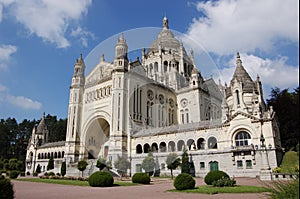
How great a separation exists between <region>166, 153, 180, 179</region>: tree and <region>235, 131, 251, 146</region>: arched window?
29.1ft

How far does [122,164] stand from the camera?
40.6 metres

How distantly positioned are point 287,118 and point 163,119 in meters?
25.1

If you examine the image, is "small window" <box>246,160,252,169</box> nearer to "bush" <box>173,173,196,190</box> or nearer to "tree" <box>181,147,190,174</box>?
"tree" <box>181,147,190,174</box>

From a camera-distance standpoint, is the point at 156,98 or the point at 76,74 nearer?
the point at 156,98

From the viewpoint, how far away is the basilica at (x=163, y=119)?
3312cm

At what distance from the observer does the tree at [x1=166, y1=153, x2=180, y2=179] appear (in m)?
34.3

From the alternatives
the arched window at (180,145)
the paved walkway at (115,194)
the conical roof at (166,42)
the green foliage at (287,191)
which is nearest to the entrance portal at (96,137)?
the arched window at (180,145)

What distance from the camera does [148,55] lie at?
74.2 metres

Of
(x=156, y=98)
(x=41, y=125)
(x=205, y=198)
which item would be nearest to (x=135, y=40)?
(x=205, y=198)

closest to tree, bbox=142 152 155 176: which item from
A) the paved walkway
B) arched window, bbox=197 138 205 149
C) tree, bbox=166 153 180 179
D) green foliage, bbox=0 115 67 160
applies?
tree, bbox=166 153 180 179

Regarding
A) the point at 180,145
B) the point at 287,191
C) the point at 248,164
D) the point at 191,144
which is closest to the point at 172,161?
the point at 180,145

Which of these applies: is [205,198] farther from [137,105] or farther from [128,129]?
[137,105]

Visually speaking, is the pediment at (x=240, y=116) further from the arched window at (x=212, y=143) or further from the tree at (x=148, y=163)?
the tree at (x=148, y=163)

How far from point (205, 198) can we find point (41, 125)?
2897 inches
